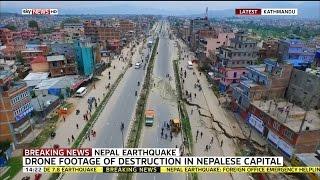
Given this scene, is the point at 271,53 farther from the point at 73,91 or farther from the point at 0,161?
the point at 0,161

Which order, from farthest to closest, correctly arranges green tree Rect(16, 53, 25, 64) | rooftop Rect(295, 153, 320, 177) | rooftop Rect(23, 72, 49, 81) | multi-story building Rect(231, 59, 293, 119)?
green tree Rect(16, 53, 25, 64), rooftop Rect(23, 72, 49, 81), multi-story building Rect(231, 59, 293, 119), rooftop Rect(295, 153, 320, 177)

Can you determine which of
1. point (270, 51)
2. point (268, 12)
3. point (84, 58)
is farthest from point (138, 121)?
point (270, 51)

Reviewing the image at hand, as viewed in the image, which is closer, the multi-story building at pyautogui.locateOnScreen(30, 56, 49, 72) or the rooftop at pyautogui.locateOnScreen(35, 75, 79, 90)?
the rooftop at pyautogui.locateOnScreen(35, 75, 79, 90)

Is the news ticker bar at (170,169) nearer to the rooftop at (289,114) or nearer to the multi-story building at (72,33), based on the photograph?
the rooftop at (289,114)

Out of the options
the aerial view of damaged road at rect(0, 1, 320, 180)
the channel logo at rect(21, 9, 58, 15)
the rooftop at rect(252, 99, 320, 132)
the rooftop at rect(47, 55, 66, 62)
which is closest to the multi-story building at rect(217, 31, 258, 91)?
the aerial view of damaged road at rect(0, 1, 320, 180)

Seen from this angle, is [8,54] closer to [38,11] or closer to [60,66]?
[60,66]

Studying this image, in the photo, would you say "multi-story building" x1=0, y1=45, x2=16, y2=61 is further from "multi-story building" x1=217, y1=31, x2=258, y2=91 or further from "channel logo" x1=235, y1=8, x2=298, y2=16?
"channel logo" x1=235, y1=8, x2=298, y2=16
